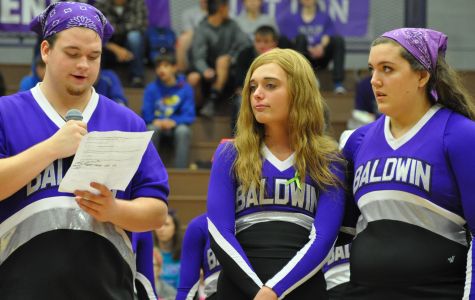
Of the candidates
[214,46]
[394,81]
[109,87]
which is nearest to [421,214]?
[394,81]

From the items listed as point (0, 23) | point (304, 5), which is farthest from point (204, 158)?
point (0, 23)

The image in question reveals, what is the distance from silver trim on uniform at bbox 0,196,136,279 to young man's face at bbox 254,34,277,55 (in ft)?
20.3

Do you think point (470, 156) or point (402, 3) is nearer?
point (470, 156)

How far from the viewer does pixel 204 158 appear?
9.17 m

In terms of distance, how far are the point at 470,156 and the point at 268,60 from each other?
0.95m

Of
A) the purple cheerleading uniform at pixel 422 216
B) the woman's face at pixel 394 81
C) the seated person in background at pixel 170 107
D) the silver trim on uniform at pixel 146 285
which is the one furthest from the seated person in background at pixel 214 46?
the purple cheerleading uniform at pixel 422 216

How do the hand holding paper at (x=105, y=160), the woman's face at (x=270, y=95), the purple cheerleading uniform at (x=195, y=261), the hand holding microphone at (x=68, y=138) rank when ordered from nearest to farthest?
1. the hand holding paper at (x=105, y=160)
2. the hand holding microphone at (x=68, y=138)
3. the woman's face at (x=270, y=95)
4. the purple cheerleading uniform at (x=195, y=261)

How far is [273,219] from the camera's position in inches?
137

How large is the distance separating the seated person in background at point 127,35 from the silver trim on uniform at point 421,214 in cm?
663

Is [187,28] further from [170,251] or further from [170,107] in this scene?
[170,251]

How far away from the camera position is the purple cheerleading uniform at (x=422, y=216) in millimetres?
3254

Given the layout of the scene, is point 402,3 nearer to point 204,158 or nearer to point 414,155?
point 204,158

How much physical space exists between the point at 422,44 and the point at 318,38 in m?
6.82

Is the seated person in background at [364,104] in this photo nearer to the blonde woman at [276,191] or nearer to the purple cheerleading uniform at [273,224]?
the blonde woman at [276,191]
